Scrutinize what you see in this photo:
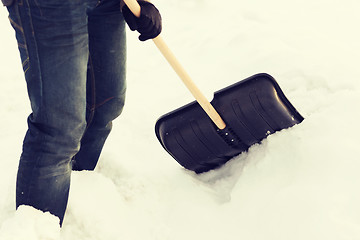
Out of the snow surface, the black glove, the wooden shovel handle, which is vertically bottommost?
the snow surface

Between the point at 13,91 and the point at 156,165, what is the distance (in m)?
1.30

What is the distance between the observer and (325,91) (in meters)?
2.25

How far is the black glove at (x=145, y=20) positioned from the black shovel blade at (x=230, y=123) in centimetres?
48

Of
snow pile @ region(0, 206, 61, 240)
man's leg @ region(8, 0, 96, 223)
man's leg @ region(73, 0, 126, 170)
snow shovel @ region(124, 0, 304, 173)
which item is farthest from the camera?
snow shovel @ region(124, 0, 304, 173)

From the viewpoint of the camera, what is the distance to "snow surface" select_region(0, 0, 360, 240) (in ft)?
5.53

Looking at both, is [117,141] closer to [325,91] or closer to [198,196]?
[198,196]

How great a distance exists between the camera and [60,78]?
143 cm

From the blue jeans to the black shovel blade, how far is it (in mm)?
348

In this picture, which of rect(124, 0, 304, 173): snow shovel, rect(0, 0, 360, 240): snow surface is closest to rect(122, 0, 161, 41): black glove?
rect(124, 0, 304, 173): snow shovel

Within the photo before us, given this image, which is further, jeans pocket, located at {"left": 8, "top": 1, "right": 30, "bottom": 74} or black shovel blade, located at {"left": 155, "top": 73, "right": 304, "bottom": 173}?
black shovel blade, located at {"left": 155, "top": 73, "right": 304, "bottom": 173}

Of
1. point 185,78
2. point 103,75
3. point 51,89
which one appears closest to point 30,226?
point 51,89

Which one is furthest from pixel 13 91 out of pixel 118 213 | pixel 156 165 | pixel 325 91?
pixel 325 91

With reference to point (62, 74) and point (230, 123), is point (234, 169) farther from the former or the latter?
point (62, 74)

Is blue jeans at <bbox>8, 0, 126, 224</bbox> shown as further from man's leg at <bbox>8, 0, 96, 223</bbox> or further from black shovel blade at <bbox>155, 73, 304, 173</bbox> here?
black shovel blade at <bbox>155, 73, 304, 173</bbox>
